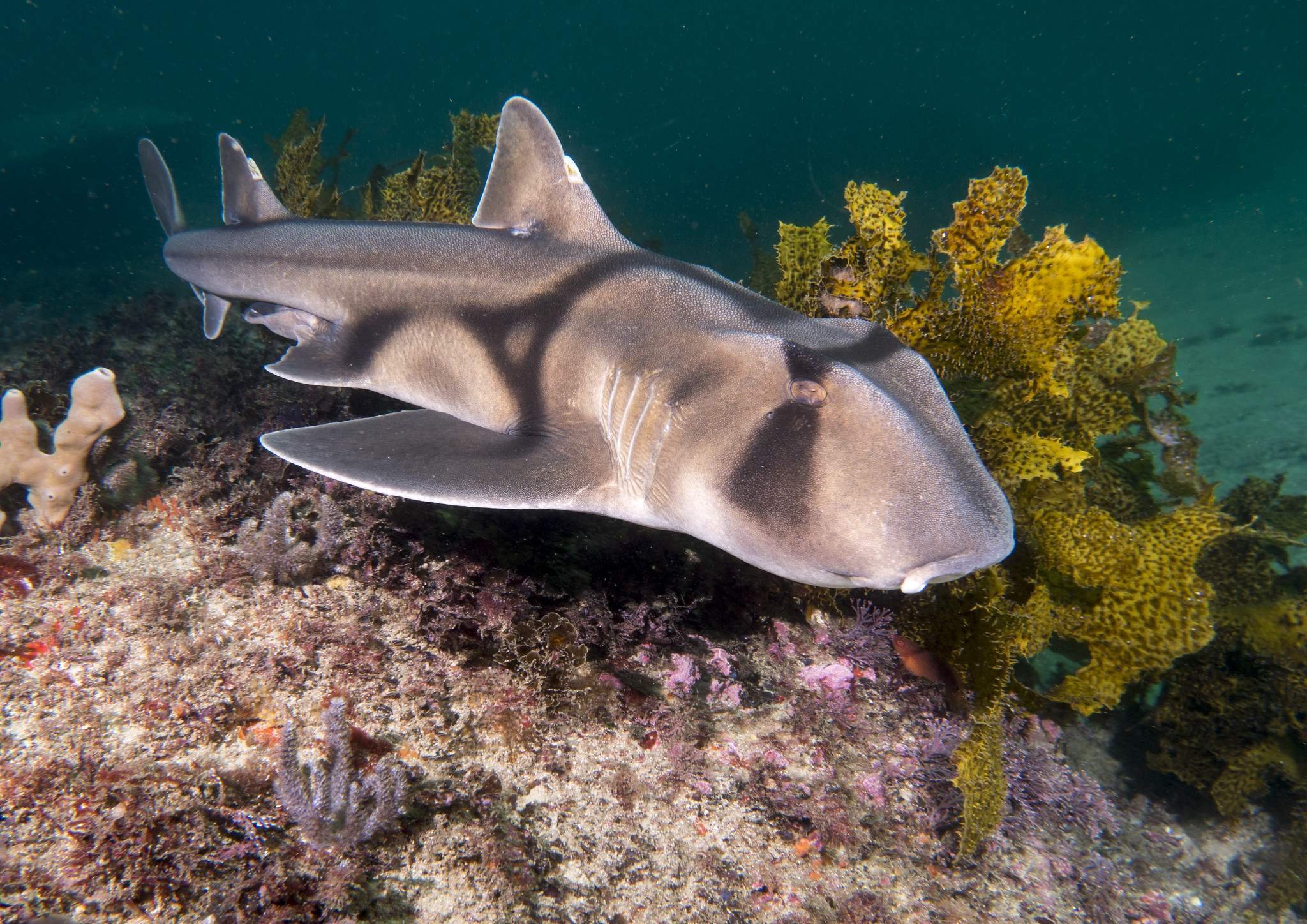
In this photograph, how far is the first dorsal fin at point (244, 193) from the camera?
429 cm

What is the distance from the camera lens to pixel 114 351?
739 centimetres

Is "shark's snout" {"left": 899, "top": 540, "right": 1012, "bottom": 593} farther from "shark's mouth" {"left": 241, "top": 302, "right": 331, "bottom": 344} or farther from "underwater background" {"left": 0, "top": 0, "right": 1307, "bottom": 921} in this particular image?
"shark's mouth" {"left": 241, "top": 302, "right": 331, "bottom": 344}

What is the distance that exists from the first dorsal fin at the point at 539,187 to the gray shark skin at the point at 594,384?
0.01m

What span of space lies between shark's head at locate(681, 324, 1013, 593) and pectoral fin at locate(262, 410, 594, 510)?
64cm

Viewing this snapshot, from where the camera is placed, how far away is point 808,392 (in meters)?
2.24

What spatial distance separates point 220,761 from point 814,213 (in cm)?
4265

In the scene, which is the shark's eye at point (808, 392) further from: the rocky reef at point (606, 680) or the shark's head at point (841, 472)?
the rocky reef at point (606, 680)

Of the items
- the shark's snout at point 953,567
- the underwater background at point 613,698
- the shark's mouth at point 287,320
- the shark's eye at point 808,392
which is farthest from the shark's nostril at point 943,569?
the shark's mouth at point 287,320

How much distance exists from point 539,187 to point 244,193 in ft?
8.07

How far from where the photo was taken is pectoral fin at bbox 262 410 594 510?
2.61 meters

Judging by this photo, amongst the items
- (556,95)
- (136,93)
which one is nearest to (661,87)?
(556,95)

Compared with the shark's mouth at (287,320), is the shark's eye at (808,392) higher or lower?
higher

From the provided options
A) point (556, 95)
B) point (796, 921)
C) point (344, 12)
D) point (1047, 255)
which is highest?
point (344, 12)

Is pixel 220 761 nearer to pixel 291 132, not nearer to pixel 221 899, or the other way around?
pixel 221 899
